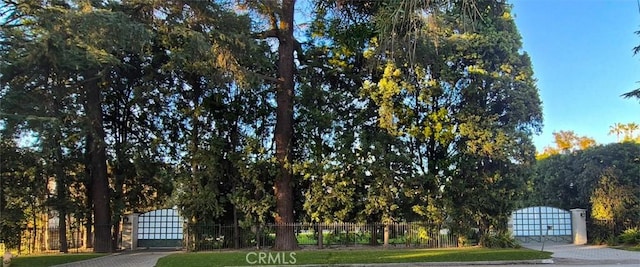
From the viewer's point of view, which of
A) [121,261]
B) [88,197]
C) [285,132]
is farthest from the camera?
[88,197]

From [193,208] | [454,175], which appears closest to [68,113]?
[193,208]

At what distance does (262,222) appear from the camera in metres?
24.4

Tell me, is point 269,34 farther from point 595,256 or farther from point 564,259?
point 595,256

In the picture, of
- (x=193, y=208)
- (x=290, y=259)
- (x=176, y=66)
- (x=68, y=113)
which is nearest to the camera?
(x=68, y=113)

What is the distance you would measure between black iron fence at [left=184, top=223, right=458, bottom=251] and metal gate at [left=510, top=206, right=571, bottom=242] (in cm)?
563

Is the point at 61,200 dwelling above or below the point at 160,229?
above

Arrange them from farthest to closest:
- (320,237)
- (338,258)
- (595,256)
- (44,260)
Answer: (320,237)
(595,256)
(44,260)
(338,258)

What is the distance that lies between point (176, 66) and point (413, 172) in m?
11.6

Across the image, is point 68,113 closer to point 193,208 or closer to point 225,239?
point 193,208

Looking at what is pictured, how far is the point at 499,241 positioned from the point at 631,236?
21.1ft

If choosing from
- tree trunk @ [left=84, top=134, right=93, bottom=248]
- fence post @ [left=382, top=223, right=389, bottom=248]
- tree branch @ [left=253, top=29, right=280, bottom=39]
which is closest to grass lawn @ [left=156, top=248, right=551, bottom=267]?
fence post @ [left=382, top=223, right=389, bottom=248]

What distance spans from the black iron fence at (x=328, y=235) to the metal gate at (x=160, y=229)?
2.33 metres

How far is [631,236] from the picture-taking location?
2477 centimetres

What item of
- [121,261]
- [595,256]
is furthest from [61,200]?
[595,256]
